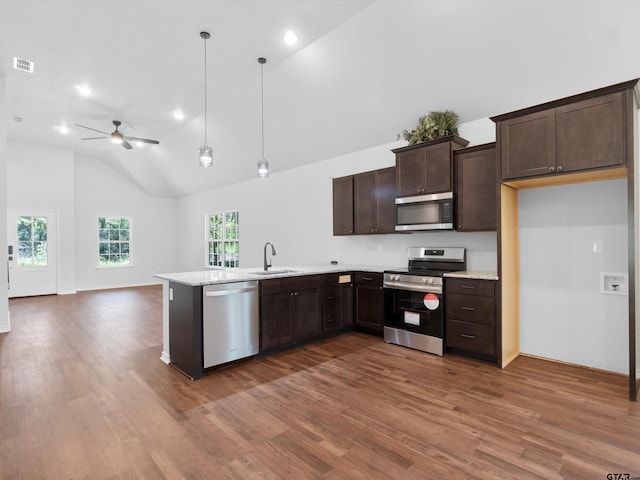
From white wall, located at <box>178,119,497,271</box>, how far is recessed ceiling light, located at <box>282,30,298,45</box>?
2.00m

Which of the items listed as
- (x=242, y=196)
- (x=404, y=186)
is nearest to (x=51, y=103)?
(x=242, y=196)

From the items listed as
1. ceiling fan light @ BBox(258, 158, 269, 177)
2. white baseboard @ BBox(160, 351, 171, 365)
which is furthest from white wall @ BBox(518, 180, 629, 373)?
white baseboard @ BBox(160, 351, 171, 365)

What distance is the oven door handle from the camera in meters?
3.74

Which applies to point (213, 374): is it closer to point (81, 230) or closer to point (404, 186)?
point (404, 186)

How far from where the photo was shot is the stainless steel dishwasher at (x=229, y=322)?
322 centimetres

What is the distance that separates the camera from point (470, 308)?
3553 mm

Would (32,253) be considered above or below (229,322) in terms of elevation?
above

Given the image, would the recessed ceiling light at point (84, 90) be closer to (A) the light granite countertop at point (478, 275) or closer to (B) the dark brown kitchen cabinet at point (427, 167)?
(B) the dark brown kitchen cabinet at point (427, 167)

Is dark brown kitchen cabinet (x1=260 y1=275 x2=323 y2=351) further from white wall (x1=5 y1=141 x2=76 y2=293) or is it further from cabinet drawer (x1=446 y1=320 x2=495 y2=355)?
white wall (x1=5 y1=141 x2=76 y2=293)

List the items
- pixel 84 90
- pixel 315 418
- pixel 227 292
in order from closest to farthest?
pixel 315 418, pixel 227 292, pixel 84 90

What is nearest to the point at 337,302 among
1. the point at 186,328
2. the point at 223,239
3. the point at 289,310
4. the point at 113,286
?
the point at 289,310

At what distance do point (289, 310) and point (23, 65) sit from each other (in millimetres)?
4850

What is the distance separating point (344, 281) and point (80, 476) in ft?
10.8

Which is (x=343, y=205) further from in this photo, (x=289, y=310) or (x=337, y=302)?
(x=289, y=310)
